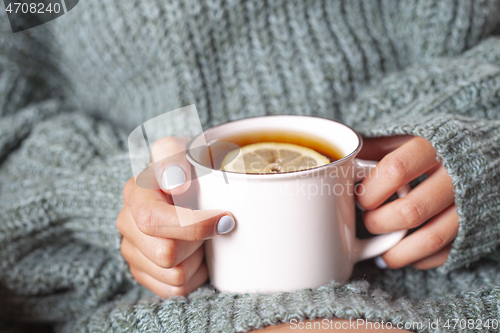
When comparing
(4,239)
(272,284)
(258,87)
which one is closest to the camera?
(272,284)

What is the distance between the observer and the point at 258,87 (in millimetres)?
750

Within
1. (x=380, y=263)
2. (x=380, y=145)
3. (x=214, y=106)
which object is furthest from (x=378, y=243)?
(x=214, y=106)

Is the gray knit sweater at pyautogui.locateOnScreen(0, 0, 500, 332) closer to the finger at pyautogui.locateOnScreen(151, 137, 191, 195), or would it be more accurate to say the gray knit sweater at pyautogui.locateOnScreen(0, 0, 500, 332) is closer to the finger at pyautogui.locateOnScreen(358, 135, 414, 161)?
the finger at pyautogui.locateOnScreen(358, 135, 414, 161)

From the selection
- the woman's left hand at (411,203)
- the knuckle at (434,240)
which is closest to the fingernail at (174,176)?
the woman's left hand at (411,203)

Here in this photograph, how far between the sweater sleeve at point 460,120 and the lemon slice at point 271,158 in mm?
121

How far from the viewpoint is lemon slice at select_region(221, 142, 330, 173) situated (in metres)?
0.46

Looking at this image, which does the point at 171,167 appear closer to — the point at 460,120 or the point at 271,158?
the point at 271,158

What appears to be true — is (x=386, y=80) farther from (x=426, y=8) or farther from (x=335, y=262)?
(x=335, y=262)

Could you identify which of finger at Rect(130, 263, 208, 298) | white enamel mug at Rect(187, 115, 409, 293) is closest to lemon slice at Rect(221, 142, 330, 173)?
white enamel mug at Rect(187, 115, 409, 293)

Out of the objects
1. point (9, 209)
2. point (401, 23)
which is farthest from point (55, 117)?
point (401, 23)

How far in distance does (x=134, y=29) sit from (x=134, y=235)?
457mm

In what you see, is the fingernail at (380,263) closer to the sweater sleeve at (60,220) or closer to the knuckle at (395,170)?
the knuckle at (395,170)

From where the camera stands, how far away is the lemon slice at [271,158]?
18.0 inches

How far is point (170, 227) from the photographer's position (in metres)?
0.42
